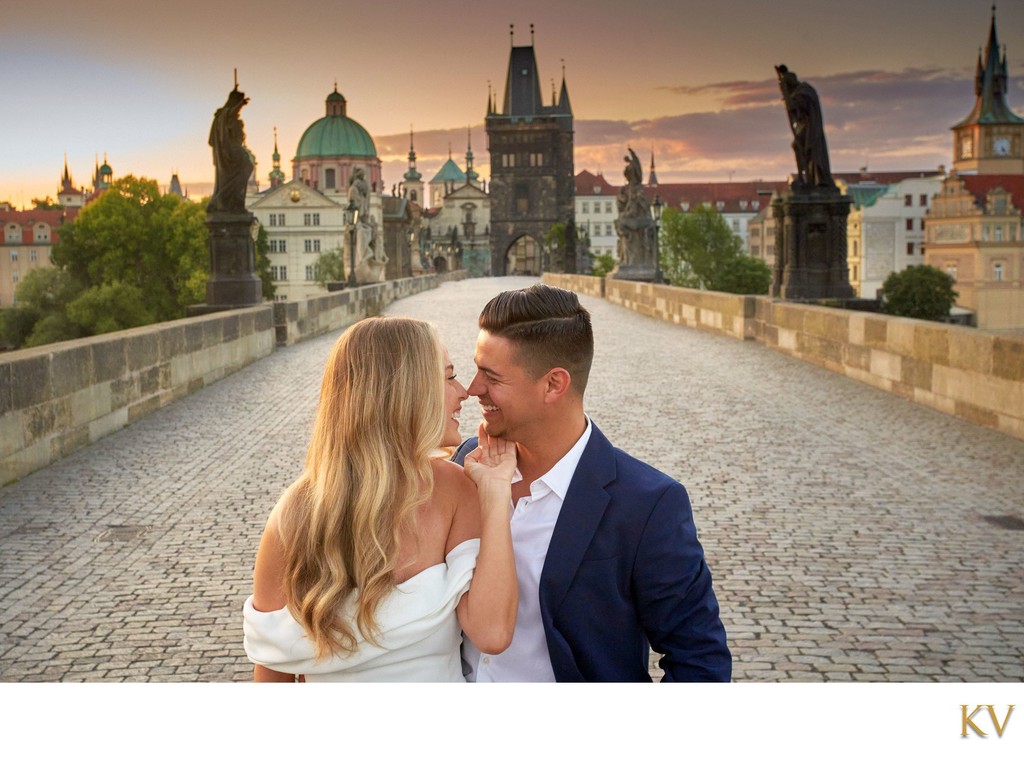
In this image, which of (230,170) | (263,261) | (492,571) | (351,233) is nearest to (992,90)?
(492,571)

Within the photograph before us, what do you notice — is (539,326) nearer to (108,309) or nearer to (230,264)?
(230,264)

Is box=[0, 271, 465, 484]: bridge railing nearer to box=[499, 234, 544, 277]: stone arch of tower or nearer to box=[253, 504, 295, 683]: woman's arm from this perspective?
box=[253, 504, 295, 683]: woman's arm

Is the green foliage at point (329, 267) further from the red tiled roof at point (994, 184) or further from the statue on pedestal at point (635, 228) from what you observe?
the red tiled roof at point (994, 184)

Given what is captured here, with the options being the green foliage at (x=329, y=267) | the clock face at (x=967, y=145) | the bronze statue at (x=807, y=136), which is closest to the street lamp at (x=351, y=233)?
the bronze statue at (x=807, y=136)

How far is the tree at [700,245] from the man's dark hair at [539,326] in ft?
311

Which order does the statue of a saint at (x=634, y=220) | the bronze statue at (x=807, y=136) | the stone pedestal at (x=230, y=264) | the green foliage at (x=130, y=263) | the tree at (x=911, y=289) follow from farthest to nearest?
1. the green foliage at (x=130, y=263)
2. the tree at (x=911, y=289)
3. the statue of a saint at (x=634, y=220)
4. the bronze statue at (x=807, y=136)
5. the stone pedestal at (x=230, y=264)

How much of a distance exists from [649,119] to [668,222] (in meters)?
97.5

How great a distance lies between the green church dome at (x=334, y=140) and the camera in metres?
105

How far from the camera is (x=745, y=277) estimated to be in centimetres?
8412

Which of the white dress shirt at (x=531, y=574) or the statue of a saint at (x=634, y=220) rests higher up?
the statue of a saint at (x=634, y=220)

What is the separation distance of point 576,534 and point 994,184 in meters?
5.49

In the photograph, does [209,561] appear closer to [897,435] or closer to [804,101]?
[897,435]
